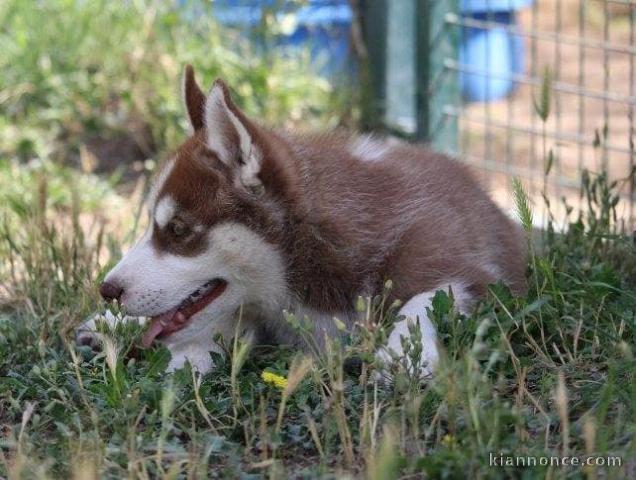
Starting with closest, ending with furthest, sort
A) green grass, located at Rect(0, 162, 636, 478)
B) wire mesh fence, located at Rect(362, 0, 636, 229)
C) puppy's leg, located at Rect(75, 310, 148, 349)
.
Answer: green grass, located at Rect(0, 162, 636, 478), puppy's leg, located at Rect(75, 310, 148, 349), wire mesh fence, located at Rect(362, 0, 636, 229)

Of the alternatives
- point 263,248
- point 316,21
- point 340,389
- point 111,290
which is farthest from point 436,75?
point 340,389

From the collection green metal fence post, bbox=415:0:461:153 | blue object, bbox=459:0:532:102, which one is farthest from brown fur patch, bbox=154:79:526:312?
blue object, bbox=459:0:532:102

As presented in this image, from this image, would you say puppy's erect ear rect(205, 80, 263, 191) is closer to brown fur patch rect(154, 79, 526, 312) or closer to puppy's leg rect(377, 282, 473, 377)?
brown fur patch rect(154, 79, 526, 312)

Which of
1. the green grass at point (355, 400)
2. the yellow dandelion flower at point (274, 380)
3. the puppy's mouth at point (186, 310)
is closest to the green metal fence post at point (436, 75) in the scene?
the green grass at point (355, 400)

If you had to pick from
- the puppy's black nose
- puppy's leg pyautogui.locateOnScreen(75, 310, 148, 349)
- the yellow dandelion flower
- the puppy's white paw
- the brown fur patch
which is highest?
the brown fur patch

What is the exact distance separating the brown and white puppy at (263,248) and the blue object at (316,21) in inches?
136

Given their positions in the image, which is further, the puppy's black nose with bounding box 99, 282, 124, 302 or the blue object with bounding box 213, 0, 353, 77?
the blue object with bounding box 213, 0, 353, 77

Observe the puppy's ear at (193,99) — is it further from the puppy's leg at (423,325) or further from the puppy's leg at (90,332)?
the puppy's leg at (423,325)

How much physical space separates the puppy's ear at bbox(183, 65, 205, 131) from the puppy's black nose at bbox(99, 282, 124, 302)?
0.67 metres

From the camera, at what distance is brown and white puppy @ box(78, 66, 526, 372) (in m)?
3.59

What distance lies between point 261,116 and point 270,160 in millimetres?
3229

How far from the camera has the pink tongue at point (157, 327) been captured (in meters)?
3.69

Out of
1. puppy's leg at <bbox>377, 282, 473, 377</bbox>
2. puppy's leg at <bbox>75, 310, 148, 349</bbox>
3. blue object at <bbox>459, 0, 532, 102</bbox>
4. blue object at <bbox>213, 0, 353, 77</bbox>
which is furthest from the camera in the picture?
blue object at <bbox>459, 0, 532, 102</bbox>

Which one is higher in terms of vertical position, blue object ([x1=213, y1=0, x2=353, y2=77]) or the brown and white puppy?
blue object ([x1=213, y1=0, x2=353, y2=77])
